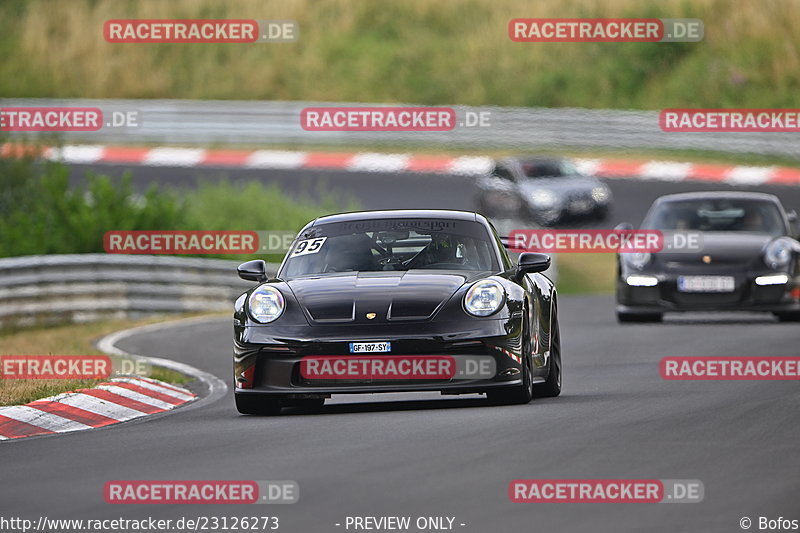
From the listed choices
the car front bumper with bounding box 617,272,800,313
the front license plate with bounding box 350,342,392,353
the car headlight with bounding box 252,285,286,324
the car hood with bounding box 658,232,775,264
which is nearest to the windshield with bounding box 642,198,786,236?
the car hood with bounding box 658,232,775,264

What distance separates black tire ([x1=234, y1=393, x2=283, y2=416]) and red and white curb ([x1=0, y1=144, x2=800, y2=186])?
1019 inches

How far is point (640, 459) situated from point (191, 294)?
16.2 meters

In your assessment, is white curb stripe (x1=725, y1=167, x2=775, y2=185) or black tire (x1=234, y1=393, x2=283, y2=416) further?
white curb stripe (x1=725, y1=167, x2=775, y2=185)

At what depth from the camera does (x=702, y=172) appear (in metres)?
37.5

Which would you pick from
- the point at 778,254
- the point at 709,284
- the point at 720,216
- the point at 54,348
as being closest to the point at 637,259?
the point at 709,284

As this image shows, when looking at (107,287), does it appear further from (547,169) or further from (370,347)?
(370,347)

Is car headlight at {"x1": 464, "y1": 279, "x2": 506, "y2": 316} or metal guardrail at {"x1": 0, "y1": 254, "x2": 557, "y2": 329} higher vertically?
metal guardrail at {"x1": 0, "y1": 254, "x2": 557, "y2": 329}

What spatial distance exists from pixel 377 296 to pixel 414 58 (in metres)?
38.9

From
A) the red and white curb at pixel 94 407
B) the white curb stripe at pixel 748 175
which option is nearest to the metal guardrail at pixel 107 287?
the red and white curb at pixel 94 407

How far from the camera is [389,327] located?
11.0 m

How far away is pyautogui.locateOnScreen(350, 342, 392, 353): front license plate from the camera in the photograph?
10984mm

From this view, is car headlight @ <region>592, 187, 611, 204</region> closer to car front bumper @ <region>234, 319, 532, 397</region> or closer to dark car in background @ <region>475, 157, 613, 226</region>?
dark car in background @ <region>475, 157, 613, 226</region>

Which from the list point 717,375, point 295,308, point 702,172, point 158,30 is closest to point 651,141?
point 702,172

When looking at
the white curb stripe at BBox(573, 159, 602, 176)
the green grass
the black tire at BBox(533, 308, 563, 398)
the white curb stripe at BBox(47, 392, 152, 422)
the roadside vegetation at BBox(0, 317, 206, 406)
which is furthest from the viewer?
the white curb stripe at BBox(573, 159, 602, 176)
